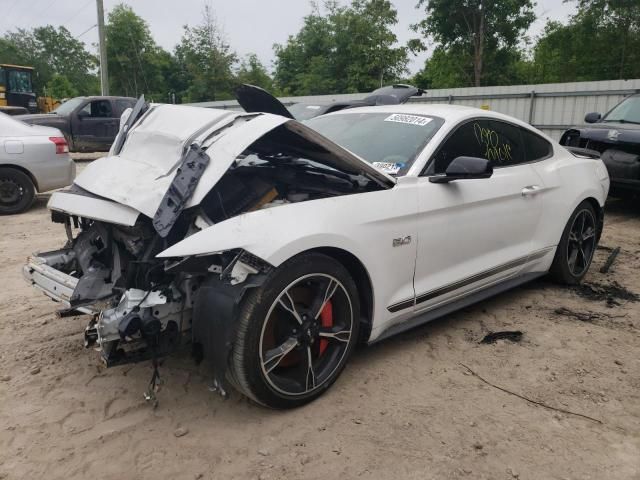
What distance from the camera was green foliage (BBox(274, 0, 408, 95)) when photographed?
99.1 ft

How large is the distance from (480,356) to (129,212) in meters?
2.24

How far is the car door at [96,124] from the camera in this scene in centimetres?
1427

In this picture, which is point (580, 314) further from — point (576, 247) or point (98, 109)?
point (98, 109)

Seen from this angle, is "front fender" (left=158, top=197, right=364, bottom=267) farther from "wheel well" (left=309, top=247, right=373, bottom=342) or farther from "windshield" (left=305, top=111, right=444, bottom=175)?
"windshield" (left=305, top=111, right=444, bottom=175)

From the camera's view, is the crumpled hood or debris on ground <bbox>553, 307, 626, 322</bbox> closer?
the crumpled hood

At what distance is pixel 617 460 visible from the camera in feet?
7.86

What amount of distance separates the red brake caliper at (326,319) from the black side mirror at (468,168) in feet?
3.59

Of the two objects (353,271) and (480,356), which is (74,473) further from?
(480,356)

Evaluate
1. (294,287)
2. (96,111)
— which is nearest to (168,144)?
(294,287)

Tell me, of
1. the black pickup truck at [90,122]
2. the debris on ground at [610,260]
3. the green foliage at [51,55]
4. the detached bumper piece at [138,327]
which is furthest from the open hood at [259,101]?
the green foliage at [51,55]

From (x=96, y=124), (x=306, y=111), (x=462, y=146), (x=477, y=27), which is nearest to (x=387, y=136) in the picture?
(x=462, y=146)

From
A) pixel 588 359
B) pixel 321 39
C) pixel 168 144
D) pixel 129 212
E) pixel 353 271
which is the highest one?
pixel 321 39

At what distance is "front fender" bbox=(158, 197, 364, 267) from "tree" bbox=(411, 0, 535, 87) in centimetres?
2531

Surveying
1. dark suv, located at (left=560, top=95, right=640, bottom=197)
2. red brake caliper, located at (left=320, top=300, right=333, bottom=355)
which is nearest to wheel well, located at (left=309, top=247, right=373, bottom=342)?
red brake caliper, located at (left=320, top=300, right=333, bottom=355)
